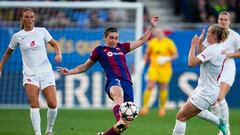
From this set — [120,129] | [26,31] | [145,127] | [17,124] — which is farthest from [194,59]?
[17,124]

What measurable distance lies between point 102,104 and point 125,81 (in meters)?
8.97

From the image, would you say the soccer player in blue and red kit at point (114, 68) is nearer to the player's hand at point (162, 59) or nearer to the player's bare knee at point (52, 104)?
the player's bare knee at point (52, 104)

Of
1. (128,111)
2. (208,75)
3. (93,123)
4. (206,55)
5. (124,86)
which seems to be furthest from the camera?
(93,123)

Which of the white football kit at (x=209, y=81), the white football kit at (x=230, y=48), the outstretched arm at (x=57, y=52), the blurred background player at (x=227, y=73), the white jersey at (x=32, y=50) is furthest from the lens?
the white football kit at (x=230, y=48)

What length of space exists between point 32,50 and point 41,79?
0.57 m

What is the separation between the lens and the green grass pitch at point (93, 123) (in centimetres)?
1588

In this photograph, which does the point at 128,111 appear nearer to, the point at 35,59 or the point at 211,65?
the point at 211,65

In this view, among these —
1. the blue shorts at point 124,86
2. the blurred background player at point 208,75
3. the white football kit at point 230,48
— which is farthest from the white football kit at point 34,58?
the white football kit at point 230,48

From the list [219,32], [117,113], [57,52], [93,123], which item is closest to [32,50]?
[57,52]

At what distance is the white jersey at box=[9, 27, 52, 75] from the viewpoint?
14.0 meters

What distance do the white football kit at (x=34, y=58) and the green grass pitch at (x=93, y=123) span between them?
1.65 m

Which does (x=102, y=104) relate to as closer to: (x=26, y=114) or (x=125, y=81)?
(x=26, y=114)

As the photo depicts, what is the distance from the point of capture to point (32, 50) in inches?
553

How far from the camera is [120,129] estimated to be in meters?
12.4
